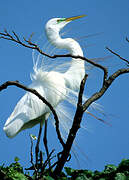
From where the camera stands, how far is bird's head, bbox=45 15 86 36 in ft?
14.8

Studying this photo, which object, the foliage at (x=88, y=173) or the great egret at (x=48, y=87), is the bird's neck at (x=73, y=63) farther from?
the foliage at (x=88, y=173)

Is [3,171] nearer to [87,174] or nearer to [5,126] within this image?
[87,174]

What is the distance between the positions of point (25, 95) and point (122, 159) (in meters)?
1.77

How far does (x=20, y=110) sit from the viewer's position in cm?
416

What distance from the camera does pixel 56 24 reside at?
4598 mm

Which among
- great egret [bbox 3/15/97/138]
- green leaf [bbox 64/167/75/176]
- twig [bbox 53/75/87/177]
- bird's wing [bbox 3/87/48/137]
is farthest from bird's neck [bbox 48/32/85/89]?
twig [bbox 53/75/87/177]

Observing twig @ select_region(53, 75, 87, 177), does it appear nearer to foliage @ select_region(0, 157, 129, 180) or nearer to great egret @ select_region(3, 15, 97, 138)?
foliage @ select_region(0, 157, 129, 180)

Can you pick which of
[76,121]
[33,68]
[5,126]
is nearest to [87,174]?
[76,121]

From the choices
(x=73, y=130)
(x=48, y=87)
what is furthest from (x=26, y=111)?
(x=73, y=130)

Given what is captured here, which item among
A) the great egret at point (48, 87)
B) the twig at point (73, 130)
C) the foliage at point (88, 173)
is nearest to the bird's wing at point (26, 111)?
the great egret at point (48, 87)

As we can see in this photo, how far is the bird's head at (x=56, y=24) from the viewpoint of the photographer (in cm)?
451

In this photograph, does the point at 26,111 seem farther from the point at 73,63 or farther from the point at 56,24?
A: the point at 56,24

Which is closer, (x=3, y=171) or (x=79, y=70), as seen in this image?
(x=3, y=171)

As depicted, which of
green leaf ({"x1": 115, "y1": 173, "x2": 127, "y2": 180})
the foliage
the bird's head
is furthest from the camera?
the bird's head
